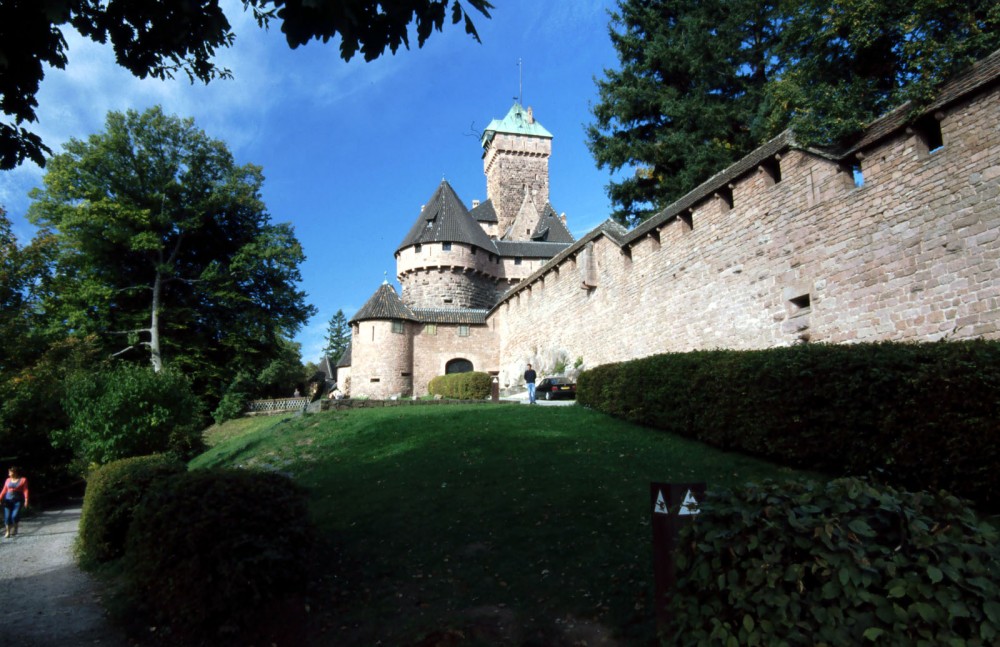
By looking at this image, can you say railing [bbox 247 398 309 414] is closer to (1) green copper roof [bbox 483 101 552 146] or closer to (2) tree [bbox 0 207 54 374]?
(2) tree [bbox 0 207 54 374]

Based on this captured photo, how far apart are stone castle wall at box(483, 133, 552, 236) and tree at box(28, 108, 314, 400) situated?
83.9 feet

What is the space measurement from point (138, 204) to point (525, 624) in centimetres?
3200

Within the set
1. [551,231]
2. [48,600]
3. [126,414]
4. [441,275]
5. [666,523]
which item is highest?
[551,231]

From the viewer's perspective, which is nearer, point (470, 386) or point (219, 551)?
point (219, 551)

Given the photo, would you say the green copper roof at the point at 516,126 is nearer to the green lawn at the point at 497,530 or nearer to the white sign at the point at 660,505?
the green lawn at the point at 497,530

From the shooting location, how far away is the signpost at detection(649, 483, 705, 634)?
326cm

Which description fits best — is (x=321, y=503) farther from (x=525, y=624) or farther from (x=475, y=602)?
(x=525, y=624)

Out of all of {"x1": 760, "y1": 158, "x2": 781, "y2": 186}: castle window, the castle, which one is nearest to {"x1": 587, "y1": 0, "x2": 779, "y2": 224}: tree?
the castle

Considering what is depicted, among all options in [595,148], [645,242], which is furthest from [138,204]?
[645,242]

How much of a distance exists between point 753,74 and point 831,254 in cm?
1298

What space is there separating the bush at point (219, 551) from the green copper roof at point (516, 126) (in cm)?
5531

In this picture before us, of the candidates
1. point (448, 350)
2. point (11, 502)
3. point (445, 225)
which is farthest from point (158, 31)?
point (445, 225)

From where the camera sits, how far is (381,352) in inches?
1358

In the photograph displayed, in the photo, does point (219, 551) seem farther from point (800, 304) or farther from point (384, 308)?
point (384, 308)
